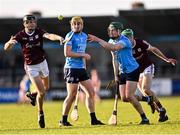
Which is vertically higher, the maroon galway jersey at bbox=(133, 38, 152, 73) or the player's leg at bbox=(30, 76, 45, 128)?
the maroon galway jersey at bbox=(133, 38, 152, 73)

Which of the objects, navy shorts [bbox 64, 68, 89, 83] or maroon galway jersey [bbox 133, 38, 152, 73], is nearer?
navy shorts [bbox 64, 68, 89, 83]

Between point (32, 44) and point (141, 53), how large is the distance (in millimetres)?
3395

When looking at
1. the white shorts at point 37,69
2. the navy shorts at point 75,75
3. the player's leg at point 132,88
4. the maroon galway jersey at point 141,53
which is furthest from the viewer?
the maroon galway jersey at point 141,53

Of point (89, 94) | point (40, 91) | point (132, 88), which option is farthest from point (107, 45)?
point (40, 91)

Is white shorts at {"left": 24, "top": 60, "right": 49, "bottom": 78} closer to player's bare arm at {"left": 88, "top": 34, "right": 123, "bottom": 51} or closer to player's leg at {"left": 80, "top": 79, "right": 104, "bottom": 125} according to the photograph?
player's leg at {"left": 80, "top": 79, "right": 104, "bottom": 125}

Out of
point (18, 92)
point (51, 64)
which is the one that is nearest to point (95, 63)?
point (51, 64)

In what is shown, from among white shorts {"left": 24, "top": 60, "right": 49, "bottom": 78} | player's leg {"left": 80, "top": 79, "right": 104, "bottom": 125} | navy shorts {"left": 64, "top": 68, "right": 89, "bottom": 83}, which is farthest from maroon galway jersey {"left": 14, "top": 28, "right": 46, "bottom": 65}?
player's leg {"left": 80, "top": 79, "right": 104, "bottom": 125}

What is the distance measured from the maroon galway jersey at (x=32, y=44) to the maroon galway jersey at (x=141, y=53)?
112 inches

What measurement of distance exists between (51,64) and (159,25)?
808 centimetres

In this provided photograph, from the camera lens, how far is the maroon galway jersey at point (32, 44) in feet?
57.0

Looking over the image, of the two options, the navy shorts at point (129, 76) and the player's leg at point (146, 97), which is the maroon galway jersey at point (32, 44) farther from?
the player's leg at point (146, 97)

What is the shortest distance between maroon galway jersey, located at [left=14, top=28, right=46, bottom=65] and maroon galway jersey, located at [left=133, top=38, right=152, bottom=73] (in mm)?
2849

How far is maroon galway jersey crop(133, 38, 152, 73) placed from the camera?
19.1 meters

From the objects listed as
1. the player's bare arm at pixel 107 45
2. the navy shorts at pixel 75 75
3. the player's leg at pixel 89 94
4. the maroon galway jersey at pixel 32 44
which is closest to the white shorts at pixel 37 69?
the maroon galway jersey at pixel 32 44
